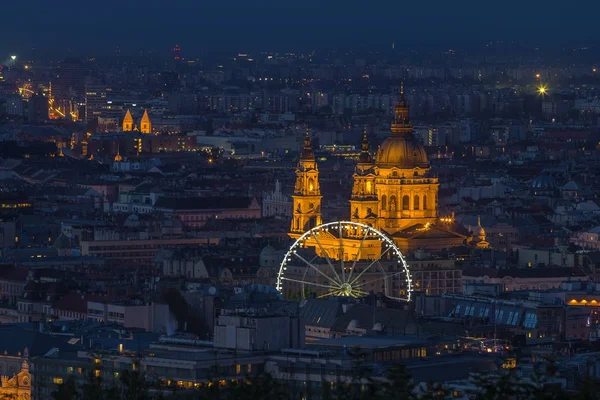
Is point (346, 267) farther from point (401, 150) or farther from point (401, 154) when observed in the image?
point (401, 150)

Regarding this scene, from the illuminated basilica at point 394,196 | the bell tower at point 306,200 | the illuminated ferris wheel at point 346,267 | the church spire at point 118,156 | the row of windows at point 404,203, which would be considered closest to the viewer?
the illuminated ferris wheel at point 346,267

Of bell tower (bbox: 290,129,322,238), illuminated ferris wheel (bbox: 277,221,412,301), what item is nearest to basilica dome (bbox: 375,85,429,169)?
bell tower (bbox: 290,129,322,238)

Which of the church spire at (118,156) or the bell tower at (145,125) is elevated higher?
the bell tower at (145,125)

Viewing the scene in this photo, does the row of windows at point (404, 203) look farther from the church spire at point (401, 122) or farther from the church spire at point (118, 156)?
the church spire at point (118, 156)

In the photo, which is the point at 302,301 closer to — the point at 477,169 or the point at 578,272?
the point at 578,272

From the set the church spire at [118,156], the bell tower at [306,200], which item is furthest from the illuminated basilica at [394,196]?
the church spire at [118,156]

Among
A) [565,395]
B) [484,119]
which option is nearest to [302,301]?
[565,395]
